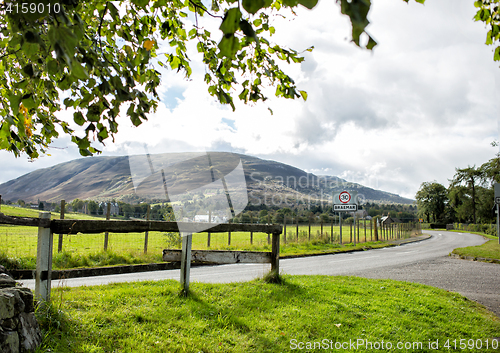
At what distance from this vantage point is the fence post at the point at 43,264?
338 cm

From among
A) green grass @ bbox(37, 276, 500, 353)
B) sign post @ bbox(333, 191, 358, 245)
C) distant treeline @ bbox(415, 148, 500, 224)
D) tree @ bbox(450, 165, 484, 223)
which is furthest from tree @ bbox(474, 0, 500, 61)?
tree @ bbox(450, 165, 484, 223)

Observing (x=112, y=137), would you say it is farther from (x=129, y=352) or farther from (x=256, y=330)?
(x=256, y=330)

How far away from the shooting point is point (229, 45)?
4.43ft

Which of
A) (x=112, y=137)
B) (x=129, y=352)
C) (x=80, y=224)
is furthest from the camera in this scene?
(x=80, y=224)

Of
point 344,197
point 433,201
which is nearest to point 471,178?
point 433,201

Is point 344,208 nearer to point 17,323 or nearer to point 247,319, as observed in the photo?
point 247,319

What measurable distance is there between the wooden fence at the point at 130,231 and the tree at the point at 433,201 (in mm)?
97450

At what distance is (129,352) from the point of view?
2.77 m

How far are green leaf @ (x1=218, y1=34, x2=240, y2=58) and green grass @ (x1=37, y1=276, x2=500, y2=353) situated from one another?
285 centimetres

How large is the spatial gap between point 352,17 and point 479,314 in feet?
19.0

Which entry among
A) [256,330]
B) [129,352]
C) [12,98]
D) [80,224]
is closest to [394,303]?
[256,330]

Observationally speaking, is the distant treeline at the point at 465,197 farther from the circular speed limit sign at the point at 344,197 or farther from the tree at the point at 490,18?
the tree at the point at 490,18

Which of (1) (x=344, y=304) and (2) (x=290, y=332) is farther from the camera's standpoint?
(1) (x=344, y=304)

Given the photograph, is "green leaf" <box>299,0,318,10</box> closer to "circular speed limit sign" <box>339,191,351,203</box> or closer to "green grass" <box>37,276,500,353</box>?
"green grass" <box>37,276,500,353</box>
